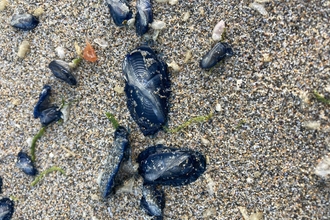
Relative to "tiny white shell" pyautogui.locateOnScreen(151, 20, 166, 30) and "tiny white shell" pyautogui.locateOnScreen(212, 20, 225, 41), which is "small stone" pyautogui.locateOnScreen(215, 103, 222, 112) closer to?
"tiny white shell" pyautogui.locateOnScreen(212, 20, 225, 41)

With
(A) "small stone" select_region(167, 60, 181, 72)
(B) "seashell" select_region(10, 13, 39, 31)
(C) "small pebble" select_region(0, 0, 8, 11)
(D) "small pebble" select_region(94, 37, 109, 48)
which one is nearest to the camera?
(A) "small stone" select_region(167, 60, 181, 72)

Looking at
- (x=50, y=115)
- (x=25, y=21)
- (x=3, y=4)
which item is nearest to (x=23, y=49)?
(x=25, y=21)

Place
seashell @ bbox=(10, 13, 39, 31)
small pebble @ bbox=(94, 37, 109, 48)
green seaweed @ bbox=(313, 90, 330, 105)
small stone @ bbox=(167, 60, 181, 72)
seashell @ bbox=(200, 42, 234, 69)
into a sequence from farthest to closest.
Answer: seashell @ bbox=(10, 13, 39, 31) < small pebble @ bbox=(94, 37, 109, 48) < small stone @ bbox=(167, 60, 181, 72) < seashell @ bbox=(200, 42, 234, 69) < green seaweed @ bbox=(313, 90, 330, 105)

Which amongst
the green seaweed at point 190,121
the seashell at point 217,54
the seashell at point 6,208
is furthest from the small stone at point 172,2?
the seashell at point 6,208

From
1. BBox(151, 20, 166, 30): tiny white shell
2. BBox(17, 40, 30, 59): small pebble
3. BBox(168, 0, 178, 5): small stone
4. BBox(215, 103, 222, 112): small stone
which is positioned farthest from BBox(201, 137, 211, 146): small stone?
BBox(17, 40, 30, 59): small pebble

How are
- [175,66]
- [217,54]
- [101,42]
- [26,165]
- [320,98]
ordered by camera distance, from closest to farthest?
[320,98]
[217,54]
[175,66]
[101,42]
[26,165]

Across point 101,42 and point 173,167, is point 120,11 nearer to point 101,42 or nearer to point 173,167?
point 101,42
